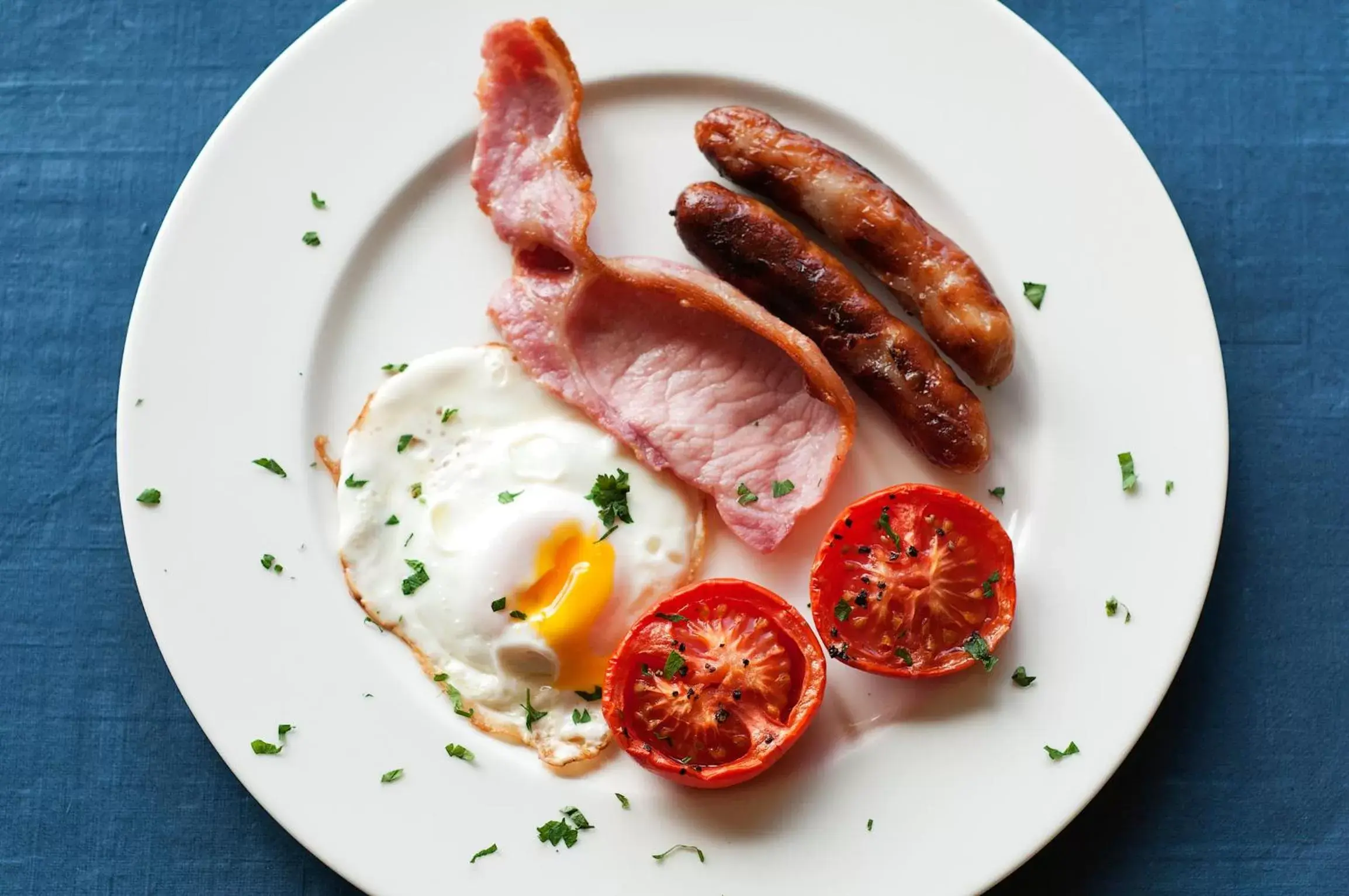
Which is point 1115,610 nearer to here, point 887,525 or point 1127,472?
point 1127,472

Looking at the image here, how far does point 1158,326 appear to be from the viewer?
3.37 metres

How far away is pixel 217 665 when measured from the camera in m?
3.31

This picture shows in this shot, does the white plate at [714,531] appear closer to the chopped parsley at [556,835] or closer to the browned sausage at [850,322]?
the chopped parsley at [556,835]

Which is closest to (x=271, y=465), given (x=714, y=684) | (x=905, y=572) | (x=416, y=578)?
(x=416, y=578)

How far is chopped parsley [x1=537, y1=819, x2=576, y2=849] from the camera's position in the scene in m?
3.28

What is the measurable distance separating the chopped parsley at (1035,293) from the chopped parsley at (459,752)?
2121mm

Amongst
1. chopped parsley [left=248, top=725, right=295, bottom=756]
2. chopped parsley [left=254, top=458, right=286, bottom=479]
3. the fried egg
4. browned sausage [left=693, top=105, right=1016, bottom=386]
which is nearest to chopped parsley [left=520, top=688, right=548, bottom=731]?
the fried egg

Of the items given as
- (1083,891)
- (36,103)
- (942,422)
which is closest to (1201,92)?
(942,422)

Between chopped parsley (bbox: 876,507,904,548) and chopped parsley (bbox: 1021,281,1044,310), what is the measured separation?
2.58 ft

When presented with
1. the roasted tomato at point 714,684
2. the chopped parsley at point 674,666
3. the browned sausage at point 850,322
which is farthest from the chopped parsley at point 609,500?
the browned sausage at point 850,322

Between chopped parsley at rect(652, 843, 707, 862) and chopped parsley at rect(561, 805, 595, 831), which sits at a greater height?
chopped parsley at rect(561, 805, 595, 831)

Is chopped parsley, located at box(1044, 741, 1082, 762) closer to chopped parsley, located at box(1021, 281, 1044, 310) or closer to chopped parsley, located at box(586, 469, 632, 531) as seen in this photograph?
chopped parsley, located at box(1021, 281, 1044, 310)

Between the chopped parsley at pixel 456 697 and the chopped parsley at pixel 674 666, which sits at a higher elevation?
the chopped parsley at pixel 674 666

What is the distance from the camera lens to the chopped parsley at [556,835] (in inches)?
129
